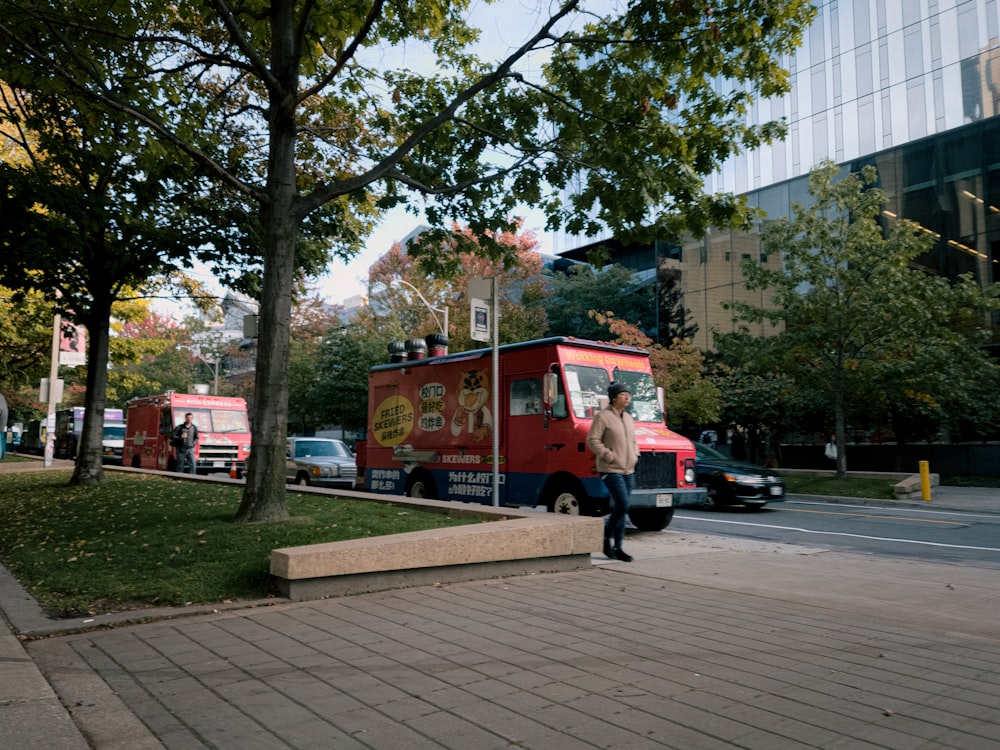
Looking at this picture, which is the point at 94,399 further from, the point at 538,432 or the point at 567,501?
the point at 567,501

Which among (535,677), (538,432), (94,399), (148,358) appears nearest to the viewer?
(535,677)

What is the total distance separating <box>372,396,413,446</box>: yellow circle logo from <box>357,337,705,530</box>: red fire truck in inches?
6.0

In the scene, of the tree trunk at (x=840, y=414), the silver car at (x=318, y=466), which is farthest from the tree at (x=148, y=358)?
the tree trunk at (x=840, y=414)

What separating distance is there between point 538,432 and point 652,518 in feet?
7.58

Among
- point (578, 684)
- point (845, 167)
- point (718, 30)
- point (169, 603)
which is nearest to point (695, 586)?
point (578, 684)

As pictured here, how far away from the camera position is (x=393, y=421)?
15.2m

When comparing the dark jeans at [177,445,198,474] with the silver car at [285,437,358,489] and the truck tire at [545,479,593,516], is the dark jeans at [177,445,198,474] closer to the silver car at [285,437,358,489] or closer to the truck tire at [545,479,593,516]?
the silver car at [285,437,358,489]

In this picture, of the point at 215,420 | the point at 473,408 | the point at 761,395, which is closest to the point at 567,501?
the point at 473,408

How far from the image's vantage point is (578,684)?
4020mm

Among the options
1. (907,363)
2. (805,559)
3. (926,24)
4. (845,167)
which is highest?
(926,24)

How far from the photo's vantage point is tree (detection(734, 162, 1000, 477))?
20.9 meters

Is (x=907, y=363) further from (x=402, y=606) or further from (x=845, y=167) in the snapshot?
(x=402, y=606)

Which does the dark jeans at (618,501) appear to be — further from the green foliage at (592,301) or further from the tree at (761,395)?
the green foliage at (592,301)

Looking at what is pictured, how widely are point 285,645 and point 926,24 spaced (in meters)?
34.3
